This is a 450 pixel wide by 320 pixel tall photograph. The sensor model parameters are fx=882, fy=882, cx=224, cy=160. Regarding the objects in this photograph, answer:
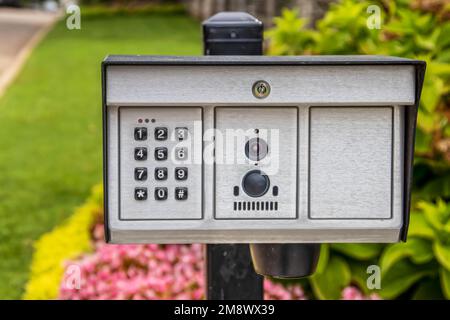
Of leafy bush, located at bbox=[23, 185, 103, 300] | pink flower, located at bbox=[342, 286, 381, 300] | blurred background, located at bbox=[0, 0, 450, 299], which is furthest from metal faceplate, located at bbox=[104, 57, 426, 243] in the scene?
leafy bush, located at bbox=[23, 185, 103, 300]

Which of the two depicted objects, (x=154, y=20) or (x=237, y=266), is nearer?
(x=237, y=266)

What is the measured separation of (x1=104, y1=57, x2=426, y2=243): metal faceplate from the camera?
144 cm

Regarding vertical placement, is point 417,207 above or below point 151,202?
below

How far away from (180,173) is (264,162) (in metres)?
0.14

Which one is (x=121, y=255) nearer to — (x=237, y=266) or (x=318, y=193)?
(x=237, y=266)

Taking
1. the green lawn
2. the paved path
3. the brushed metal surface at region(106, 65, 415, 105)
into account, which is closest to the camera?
the brushed metal surface at region(106, 65, 415, 105)

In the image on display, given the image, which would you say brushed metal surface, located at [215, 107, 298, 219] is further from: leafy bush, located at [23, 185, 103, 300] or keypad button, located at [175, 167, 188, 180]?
leafy bush, located at [23, 185, 103, 300]

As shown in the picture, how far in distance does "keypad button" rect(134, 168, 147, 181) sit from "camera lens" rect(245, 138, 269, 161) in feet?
0.58

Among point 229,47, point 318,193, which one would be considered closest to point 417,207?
point 229,47

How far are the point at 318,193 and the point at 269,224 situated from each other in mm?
100

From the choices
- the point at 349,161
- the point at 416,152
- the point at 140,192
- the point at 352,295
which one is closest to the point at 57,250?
the point at 352,295

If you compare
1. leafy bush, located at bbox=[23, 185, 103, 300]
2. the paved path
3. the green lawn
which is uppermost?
the paved path

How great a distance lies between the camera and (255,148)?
1.49 m

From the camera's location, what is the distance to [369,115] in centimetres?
149
